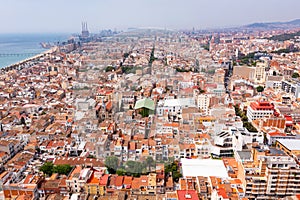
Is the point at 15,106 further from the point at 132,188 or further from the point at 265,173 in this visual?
the point at 265,173

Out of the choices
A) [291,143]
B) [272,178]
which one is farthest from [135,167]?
[291,143]

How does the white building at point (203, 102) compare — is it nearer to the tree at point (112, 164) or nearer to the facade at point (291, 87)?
the facade at point (291, 87)

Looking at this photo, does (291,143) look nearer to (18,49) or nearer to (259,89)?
(259,89)

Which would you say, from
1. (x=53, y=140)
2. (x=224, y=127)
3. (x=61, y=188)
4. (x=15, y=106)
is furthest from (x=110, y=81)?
(x=61, y=188)

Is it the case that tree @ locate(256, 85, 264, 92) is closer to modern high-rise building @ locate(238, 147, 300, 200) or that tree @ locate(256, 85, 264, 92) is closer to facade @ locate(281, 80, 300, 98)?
facade @ locate(281, 80, 300, 98)

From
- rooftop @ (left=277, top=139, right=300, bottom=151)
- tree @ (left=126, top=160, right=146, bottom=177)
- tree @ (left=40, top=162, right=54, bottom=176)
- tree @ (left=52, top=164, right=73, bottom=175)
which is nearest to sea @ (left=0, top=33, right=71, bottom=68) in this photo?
tree @ (left=40, top=162, right=54, bottom=176)

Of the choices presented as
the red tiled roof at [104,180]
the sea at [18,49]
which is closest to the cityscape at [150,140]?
the red tiled roof at [104,180]

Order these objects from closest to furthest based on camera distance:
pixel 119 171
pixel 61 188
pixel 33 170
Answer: pixel 61 188 < pixel 119 171 < pixel 33 170

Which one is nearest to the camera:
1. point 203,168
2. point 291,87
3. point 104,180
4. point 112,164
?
point 104,180
